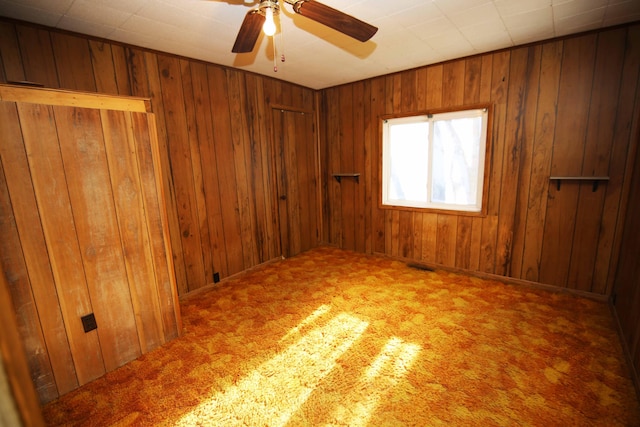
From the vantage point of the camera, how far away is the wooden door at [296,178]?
386 centimetres

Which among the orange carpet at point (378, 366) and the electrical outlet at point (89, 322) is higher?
the electrical outlet at point (89, 322)

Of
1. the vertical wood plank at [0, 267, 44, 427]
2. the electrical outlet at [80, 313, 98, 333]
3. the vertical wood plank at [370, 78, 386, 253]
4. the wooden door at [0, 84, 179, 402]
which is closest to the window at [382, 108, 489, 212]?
the vertical wood plank at [370, 78, 386, 253]

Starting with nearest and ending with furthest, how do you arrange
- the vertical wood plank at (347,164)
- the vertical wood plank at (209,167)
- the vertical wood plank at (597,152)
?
the vertical wood plank at (597,152), the vertical wood plank at (209,167), the vertical wood plank at (347,164)

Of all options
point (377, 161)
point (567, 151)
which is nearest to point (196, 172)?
point (377, 161)

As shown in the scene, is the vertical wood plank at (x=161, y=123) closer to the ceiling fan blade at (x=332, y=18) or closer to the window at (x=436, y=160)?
the ceiling fan blade at (x=332, y=18)

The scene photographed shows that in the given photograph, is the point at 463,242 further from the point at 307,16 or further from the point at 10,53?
the point at 10,53

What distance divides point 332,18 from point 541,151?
7.93ft

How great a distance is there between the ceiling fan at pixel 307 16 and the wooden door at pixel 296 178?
2.02 metres

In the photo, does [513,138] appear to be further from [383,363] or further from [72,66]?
[72,66]

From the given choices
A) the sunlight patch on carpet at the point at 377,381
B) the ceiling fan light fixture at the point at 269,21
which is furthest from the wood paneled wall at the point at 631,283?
the ceiling fan light fixture at the point at 269,21

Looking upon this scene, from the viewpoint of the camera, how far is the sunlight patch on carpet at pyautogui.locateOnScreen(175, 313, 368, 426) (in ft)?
5.20

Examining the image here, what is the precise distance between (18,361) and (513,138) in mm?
3550

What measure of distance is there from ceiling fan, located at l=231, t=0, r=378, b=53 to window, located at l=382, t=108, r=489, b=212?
1.90 meters

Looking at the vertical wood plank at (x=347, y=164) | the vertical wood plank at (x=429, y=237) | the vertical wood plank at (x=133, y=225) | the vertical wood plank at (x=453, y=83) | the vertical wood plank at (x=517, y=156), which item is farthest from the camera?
the vertical wood plank at (x=347, y=164)
